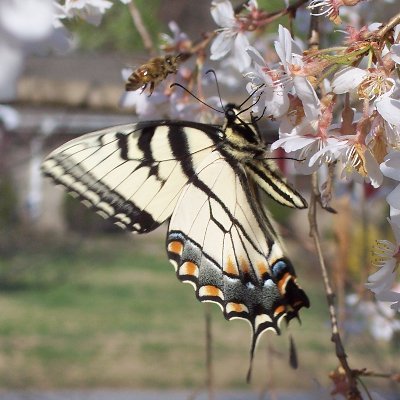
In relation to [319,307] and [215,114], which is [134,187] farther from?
[319,307]

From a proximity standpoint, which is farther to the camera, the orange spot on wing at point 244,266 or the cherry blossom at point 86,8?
the orange spot on wing at point 244,266

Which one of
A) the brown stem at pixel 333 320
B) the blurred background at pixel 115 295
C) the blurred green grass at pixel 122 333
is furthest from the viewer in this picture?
the blurred green grass at pixel 122 333

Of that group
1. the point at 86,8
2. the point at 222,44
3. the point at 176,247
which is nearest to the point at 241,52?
the point at 222,44

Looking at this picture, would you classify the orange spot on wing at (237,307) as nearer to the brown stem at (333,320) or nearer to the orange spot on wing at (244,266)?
the orange spot on wing at (244,266)

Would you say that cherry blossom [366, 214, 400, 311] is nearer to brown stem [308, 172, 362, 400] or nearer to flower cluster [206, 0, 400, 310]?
flower cluster [206, 0, 400, 310]

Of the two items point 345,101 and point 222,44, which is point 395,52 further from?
point 222,44

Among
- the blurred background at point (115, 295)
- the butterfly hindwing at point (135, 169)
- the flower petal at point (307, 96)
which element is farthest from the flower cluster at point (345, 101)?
the blurred background at point (115, 295)
